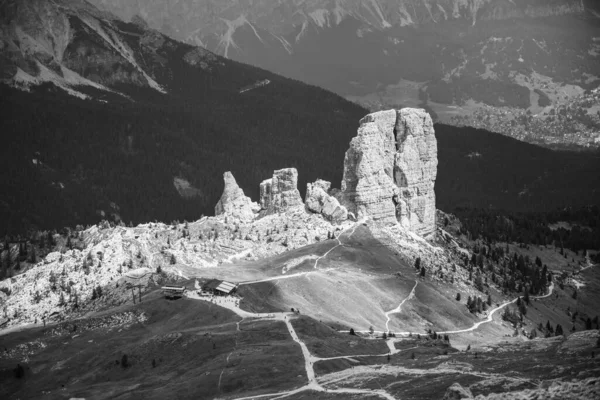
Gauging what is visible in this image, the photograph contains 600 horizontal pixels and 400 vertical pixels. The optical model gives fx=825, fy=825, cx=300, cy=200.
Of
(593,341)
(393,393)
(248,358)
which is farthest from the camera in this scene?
(248,358)

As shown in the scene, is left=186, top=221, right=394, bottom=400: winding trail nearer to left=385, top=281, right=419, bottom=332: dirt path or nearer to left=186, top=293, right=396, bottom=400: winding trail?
left=186, top=293, right=396, bottom=400: winding trail

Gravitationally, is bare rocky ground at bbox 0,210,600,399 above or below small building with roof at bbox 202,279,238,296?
below

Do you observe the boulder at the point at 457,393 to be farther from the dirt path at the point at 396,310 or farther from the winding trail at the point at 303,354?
the dirt path at the point at 396,310

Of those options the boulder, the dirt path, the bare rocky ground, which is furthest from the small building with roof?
the boulder

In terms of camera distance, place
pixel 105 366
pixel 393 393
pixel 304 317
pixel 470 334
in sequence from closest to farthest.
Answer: pixel 393 393
pixel 105 366
pixel 304 317
pixel 470 334

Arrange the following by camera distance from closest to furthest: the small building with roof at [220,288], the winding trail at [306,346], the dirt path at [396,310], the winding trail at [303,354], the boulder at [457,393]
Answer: the boulder at [457,393]
the winding trail at [303,354]
the winding trail at [306,346]
the small building with roof at [220,288]
the dirt path at [396,310]

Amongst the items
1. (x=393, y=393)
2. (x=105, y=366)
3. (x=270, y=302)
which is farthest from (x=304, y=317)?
(x=393, y=393)

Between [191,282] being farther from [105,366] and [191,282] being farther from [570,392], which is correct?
[570,392]

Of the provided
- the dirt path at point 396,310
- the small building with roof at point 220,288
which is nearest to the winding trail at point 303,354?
the small building with roof at point 220,288
